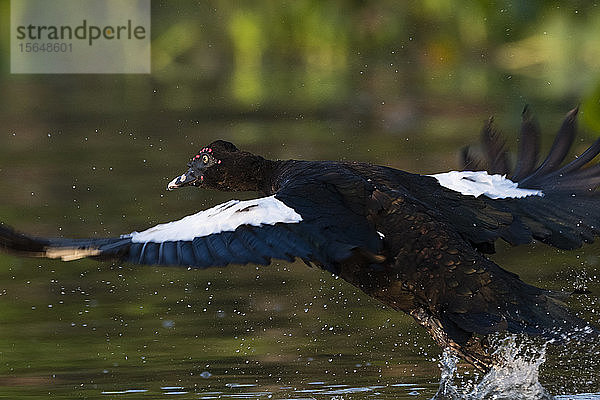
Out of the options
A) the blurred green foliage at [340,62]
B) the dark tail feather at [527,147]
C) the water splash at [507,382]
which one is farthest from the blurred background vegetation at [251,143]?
the dark tail feather at [527,147]

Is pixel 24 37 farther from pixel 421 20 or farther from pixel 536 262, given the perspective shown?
pixel 536 262

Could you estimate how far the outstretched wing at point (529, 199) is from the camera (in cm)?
714

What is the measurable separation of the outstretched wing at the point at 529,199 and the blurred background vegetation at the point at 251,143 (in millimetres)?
699

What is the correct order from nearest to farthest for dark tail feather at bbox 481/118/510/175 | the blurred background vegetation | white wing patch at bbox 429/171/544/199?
white wing patch at bbox 429/171/544/199 < the blurred background vegetation < dark tail feather at bbox 481/118/510/175

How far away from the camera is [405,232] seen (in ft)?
22.2

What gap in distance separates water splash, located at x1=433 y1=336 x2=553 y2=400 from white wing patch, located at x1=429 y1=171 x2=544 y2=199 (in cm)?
77

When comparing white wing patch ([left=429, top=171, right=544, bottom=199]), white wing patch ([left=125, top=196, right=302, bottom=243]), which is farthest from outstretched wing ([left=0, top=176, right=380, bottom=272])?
white wing patch ([left=429, top=171, right=544, bottom=199])

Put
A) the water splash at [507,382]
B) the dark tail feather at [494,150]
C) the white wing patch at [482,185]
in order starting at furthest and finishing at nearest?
1. the dark tail feather at [494,150]
2. the white wing patch at [482,185]
3. the water splash at [507,382]

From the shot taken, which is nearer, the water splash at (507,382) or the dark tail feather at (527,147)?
the water splash at (507,382)

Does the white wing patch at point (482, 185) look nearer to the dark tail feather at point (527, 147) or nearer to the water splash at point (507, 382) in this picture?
the dark tail feather at point (527, 147)

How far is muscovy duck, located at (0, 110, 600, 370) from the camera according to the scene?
20.3ft

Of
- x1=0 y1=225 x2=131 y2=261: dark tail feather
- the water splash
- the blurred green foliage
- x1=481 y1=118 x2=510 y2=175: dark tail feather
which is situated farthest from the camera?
the blurred green foliage

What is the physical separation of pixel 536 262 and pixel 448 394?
123 inches

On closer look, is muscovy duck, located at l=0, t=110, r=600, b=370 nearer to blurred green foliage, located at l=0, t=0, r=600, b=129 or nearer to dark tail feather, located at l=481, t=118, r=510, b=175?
dark tail feather, located at l=481, t=118, r=510, b=175
